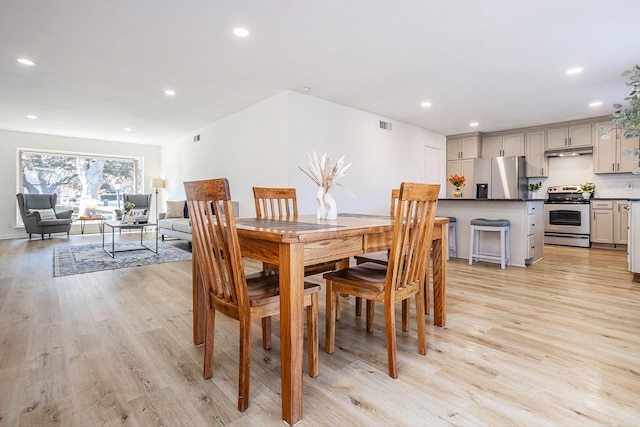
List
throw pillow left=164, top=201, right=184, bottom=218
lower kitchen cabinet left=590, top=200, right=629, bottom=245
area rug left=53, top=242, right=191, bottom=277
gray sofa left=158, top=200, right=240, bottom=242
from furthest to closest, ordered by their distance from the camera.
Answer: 1. throw pillow left=164, top=201, right=184, bottom=218
2. lower kitchen cabinet left=590, top=200, right=629, bottom=245
3. gray sofa left=158, top=200, right=240, bottom=242
4. area rug left=53, top=242, right=191, bottom=277

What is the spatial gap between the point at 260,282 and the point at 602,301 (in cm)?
303

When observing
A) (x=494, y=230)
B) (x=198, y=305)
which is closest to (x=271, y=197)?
(x=198, y=305)

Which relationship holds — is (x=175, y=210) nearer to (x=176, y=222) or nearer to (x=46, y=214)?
(x=176, y=222)

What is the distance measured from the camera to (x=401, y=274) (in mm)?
1767

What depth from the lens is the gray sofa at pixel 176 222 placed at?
5.39 meters

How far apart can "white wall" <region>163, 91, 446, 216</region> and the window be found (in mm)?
3032

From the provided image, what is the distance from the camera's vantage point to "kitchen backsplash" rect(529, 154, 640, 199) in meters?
5.83

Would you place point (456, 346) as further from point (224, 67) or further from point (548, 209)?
point (548, 209)

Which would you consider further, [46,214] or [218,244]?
[46,214]

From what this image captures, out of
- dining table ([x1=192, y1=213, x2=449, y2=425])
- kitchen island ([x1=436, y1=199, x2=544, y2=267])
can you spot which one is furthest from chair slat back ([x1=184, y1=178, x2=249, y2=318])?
kitchen island ([x1=436, y1=199, x2=544, y2=267])

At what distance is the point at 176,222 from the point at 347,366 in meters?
4.89

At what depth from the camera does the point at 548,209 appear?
627cm

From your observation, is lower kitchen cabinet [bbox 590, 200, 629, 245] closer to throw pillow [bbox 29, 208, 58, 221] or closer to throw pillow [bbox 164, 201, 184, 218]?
throw pillow [bbox 164, 201, 184, 218]

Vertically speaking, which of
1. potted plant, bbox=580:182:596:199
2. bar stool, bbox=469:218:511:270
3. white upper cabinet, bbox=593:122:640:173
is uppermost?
white upper cabinet, bbox=593:122:640:173
